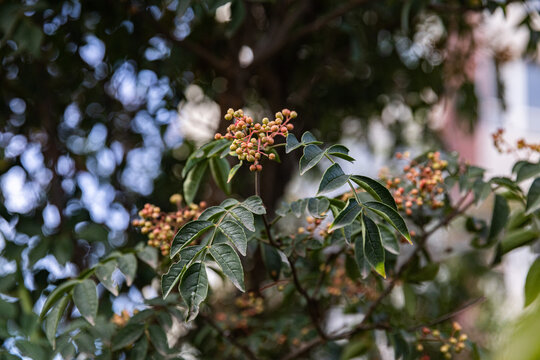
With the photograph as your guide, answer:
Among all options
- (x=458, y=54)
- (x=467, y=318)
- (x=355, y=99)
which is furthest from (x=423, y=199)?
(x=467, y=318)

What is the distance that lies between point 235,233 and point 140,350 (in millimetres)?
406

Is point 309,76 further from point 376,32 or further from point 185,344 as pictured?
point 185,344

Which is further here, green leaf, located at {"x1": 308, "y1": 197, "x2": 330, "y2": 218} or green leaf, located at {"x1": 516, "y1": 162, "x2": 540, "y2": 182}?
green leaf, located at {"x1": 516, "y1": 162, "x2": 540, "y2": 182}

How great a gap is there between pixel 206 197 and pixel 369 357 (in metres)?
0.86

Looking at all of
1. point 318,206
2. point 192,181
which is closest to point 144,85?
point 192,181

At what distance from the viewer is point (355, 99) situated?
2.32m

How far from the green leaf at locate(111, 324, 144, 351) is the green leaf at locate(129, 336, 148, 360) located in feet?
0.04

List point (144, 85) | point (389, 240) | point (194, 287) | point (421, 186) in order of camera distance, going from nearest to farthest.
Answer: point (194, 287) < point (389, 240) < point (421, 186) < point (144, 85)

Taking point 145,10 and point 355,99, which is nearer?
point 145,10

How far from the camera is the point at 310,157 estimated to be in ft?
2.55

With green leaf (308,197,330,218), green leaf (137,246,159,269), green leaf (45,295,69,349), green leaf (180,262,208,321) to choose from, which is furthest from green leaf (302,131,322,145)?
green leaf (45,295,69,349)

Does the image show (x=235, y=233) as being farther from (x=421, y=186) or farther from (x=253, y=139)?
(x=421, y=186)

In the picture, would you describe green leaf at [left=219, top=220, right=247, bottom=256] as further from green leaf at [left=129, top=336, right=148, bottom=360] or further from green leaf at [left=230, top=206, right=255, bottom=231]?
green leaf at [left=129, top=336, right=148, bottom=360]

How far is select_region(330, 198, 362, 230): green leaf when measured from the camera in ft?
2.43
